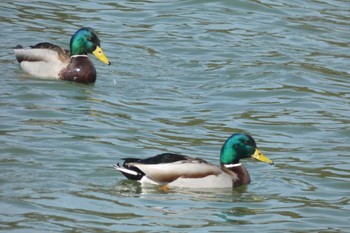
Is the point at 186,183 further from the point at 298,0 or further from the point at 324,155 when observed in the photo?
the point at 298,0

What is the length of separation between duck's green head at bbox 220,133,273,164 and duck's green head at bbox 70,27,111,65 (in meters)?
4.93

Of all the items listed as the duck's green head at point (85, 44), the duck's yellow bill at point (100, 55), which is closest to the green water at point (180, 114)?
the duck's yellow bill at point (100, 55)

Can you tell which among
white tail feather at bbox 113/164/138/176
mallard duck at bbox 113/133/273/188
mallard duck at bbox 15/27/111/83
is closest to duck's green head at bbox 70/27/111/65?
mallard duck at bbox 15/27/111/83

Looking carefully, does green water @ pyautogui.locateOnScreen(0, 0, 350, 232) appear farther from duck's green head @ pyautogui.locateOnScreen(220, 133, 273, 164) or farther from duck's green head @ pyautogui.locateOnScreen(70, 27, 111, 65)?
duck's green head @ pyautogui.locateOnScreen(70, 27, 111, 65)

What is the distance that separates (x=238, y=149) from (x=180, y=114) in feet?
8.95

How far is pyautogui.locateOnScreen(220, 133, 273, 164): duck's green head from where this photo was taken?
46.9ft

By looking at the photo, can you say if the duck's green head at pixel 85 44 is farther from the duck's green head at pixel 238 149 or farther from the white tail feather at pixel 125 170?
the white tail feather at pixel 125 170

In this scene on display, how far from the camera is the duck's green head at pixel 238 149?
14305mm

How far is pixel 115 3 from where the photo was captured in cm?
2283

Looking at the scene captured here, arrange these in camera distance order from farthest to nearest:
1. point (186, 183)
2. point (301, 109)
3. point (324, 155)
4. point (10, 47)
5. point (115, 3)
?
point (115, 3) → point (10, 47) → point (301, 109) → point (324, 155) → point (186, 183)

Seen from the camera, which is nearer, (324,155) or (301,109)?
(324,155)

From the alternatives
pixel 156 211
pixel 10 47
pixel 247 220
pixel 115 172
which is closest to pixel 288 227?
pixel 247 220

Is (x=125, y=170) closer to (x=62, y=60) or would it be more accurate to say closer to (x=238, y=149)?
(x=238, y=149)

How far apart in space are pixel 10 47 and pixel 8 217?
26.5ft
